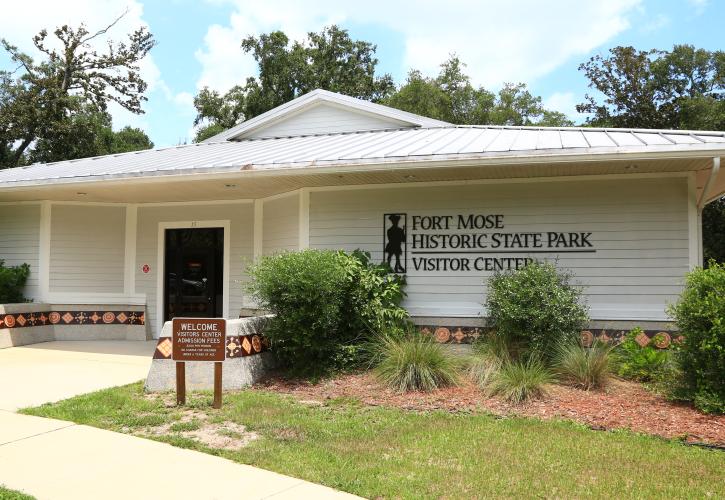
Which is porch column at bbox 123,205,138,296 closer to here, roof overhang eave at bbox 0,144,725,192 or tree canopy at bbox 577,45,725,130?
roof overhang eave at bbox 0,144,725,192

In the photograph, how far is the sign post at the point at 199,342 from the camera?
677cm

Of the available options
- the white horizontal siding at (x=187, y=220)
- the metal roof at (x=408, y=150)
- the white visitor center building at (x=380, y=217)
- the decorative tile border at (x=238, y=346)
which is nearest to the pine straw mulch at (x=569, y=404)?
the decorative tile border at (x=238, y=346)

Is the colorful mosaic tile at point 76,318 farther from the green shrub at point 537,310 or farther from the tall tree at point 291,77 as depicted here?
the tall tree at point 291,77

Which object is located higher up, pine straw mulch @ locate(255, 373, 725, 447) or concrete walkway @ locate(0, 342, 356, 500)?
pine straw mulch @ locate(255, 373, 725, 447)

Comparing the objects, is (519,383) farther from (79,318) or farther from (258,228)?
(79,318)

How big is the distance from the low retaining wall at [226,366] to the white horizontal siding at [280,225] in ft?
9.41

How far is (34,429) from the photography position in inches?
235

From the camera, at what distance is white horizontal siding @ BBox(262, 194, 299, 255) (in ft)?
36.2

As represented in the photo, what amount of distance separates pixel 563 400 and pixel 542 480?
8.90ft

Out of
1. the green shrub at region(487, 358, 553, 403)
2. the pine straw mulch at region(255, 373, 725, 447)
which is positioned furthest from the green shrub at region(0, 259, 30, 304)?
the green shrub at region(487, 358, 553, 403)

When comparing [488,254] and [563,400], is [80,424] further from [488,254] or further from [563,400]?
[488,254]

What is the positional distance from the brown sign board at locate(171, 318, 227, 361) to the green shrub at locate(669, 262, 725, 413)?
538cm

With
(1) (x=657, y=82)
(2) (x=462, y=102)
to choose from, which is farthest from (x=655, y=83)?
(2) (x=462, y=102)

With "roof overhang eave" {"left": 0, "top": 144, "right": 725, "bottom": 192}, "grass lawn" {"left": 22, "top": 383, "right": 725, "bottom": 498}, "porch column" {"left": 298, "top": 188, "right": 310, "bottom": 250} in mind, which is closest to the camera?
"grass lawn" {"left": 22, "top": 383, "right": 725, "bottom": 498}
